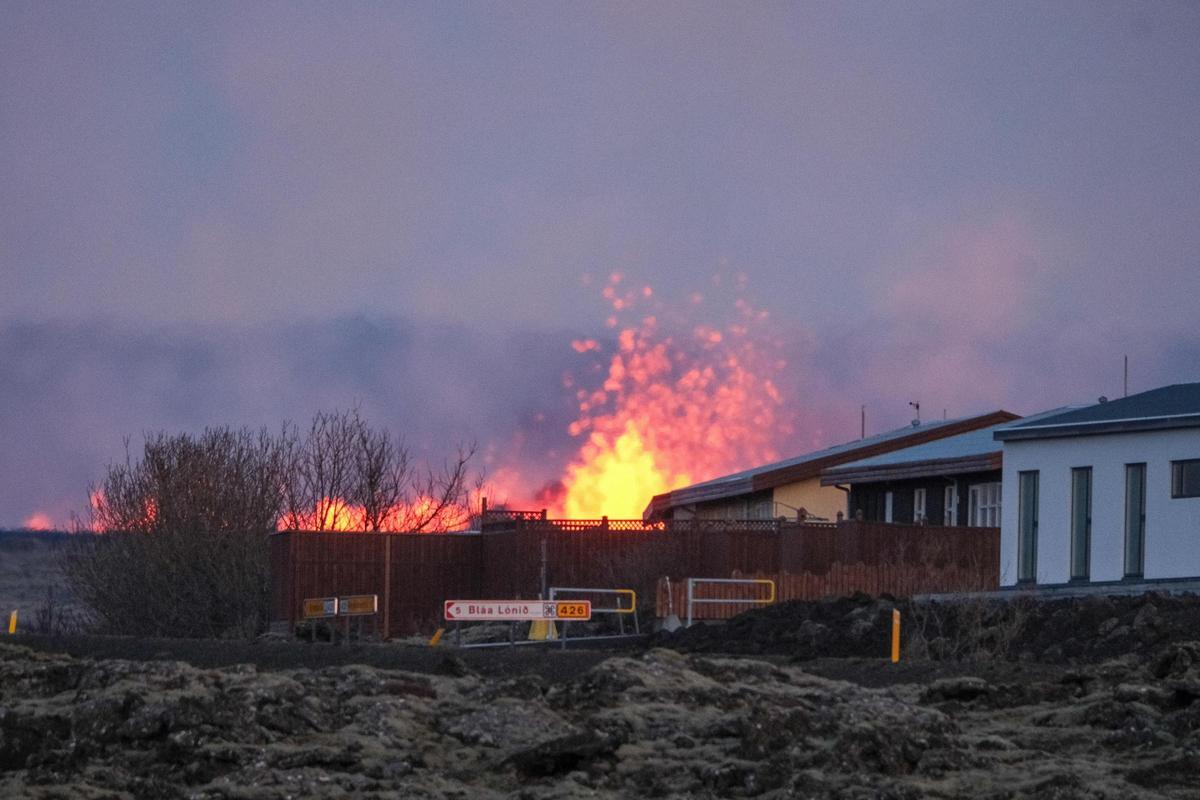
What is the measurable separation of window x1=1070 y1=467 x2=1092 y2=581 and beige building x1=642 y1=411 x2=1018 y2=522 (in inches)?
634

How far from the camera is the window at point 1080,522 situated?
111 ft

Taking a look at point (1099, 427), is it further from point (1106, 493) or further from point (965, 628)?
point (965, 628)

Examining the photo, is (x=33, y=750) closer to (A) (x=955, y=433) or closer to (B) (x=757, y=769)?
(B) (x=757, y=769)

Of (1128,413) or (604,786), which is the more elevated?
(1128,413)

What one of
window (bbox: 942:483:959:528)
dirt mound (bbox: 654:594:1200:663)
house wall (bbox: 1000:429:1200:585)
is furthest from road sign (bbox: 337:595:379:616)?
window (bbox: 942:483:959:528)

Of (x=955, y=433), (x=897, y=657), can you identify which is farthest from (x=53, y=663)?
(x=955, y=433)

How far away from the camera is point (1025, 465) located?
35.2m

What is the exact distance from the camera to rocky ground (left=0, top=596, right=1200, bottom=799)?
13.5 meters

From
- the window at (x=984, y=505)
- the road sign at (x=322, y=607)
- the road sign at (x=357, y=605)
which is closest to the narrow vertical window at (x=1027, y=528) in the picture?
the window at (x=984, y=505)

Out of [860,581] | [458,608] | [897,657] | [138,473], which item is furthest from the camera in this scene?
[138,473]

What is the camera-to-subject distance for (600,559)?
42.0m

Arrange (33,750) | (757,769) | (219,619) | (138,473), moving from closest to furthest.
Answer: (757,769) → (33,750) → (219,619) → (138,473)

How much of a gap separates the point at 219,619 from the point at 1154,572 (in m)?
23.6

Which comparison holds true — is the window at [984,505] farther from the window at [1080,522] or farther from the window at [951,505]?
the window at [1080,522]
